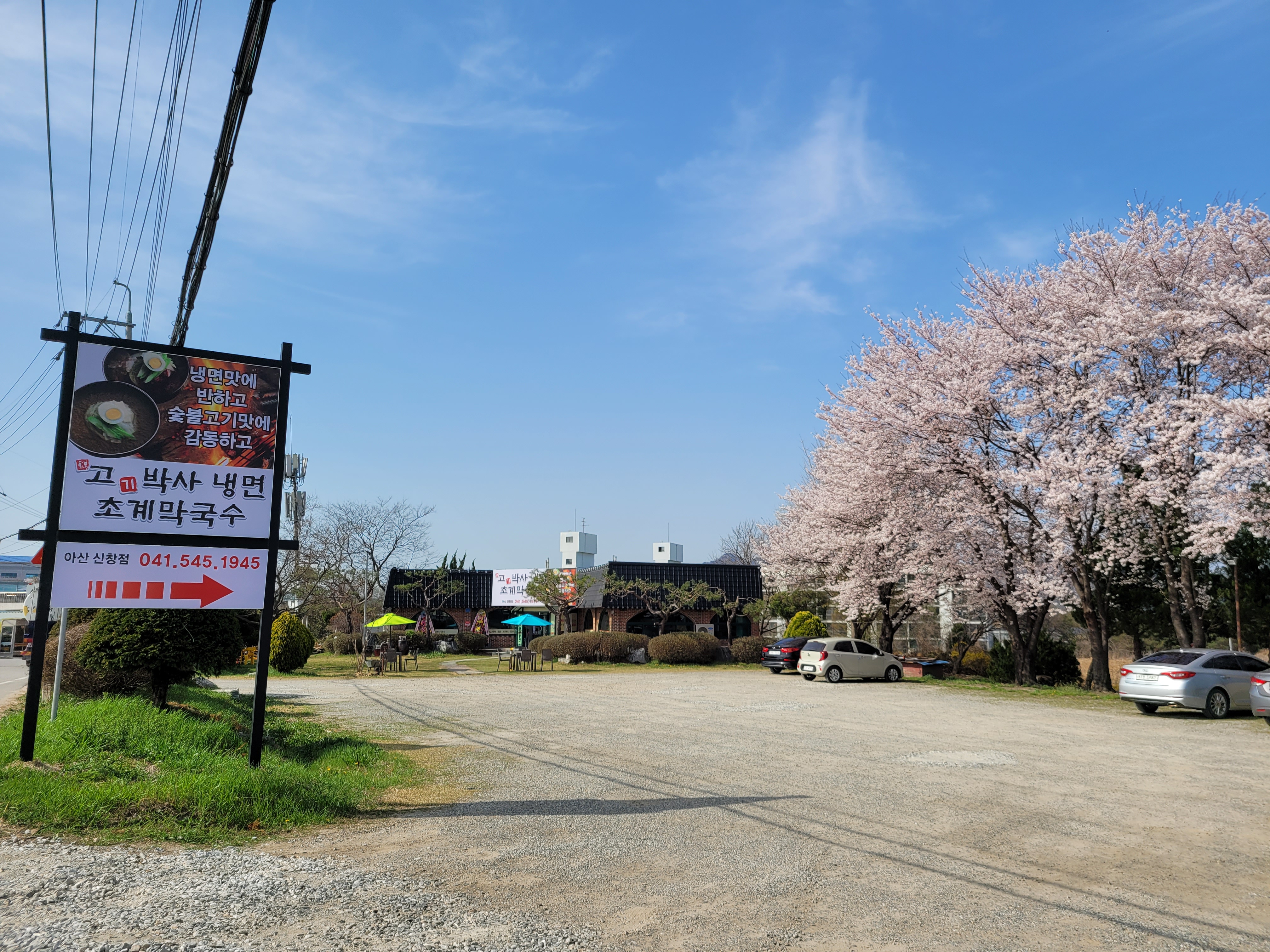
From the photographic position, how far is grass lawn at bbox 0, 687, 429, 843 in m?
6.87

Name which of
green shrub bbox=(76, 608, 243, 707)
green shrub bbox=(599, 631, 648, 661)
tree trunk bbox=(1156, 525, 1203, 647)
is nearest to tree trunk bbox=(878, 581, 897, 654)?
tree trunk bbox=(1156, 525, 1203, 647)

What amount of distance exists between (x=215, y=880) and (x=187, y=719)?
22.6ft

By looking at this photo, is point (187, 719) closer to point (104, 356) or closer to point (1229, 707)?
point (104, 356)

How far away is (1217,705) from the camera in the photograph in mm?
16703

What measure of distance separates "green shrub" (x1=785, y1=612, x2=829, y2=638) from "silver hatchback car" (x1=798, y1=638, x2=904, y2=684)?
10.5 meters

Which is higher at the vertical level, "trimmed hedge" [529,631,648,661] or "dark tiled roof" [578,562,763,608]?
"dark tiled roof" [578,562,763,608]

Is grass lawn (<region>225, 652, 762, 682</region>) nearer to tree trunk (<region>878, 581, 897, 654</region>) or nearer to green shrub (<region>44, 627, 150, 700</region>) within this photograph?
tree trunk (<region>878, 581, 897, 654</region>)

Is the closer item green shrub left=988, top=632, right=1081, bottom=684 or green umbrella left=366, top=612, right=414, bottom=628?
green shrub left=988, top=632, right=1081, bottom=684

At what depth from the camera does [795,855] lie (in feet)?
21.8

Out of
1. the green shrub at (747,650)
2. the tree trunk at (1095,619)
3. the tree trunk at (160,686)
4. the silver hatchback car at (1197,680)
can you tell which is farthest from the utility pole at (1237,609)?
the tree trunk at (160,686)

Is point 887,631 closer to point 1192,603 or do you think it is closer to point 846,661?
point 846,661

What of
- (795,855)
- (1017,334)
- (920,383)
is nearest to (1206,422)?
(1017,334)

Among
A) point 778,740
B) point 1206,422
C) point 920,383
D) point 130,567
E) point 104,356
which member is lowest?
point 778,740

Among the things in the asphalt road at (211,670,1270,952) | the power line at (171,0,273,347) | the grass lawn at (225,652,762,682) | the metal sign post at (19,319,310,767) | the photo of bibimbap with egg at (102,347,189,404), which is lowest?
the grass lawn at (225,652,762,682)
